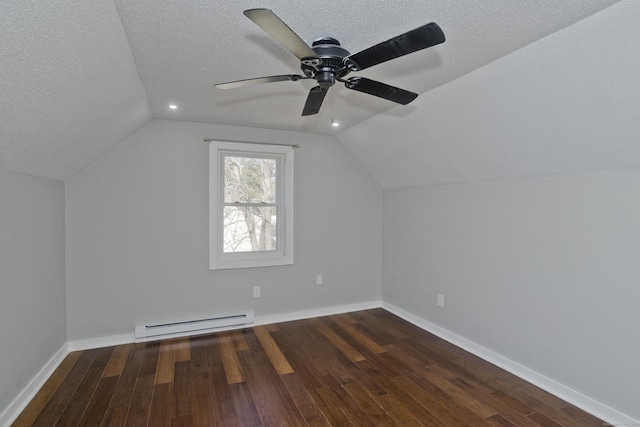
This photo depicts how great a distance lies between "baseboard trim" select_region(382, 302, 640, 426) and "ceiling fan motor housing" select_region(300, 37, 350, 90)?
2634mm

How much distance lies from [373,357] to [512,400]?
1.09 meters

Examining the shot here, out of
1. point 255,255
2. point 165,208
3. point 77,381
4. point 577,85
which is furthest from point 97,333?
point 577,85

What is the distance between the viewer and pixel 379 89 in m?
1.87

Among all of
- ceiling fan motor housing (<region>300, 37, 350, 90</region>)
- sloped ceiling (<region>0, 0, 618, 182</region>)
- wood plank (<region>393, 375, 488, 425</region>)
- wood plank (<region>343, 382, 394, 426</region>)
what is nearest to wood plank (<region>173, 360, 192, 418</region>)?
wood plank (<region>343, 382, 394, 426</region>)

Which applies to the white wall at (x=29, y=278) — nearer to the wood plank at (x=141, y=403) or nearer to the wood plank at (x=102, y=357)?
the wood plank at (x=102, y=357)

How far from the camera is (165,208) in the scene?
11.1ft

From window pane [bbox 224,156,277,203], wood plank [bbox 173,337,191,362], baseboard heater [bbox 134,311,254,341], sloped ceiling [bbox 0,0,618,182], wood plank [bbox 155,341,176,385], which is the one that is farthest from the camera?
window pane [bbox 224,156,277,203]

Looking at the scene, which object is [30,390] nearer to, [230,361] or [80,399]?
[80,399]

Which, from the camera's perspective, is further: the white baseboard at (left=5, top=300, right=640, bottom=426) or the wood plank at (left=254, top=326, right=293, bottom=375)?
the wood plank at (left=254, top=326, right=293, bottom=375)

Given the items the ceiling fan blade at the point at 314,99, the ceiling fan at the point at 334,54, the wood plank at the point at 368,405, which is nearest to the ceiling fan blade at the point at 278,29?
the ceiling fan at the point at 334,54

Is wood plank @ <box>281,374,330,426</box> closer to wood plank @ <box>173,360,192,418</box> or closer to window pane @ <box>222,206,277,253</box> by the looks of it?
wood plank @ <box>173,360,192,418</box>

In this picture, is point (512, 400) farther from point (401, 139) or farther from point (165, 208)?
point (165, 208)

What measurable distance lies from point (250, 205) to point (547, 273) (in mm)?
2899

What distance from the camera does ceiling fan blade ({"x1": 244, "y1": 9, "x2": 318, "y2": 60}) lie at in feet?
3.89
